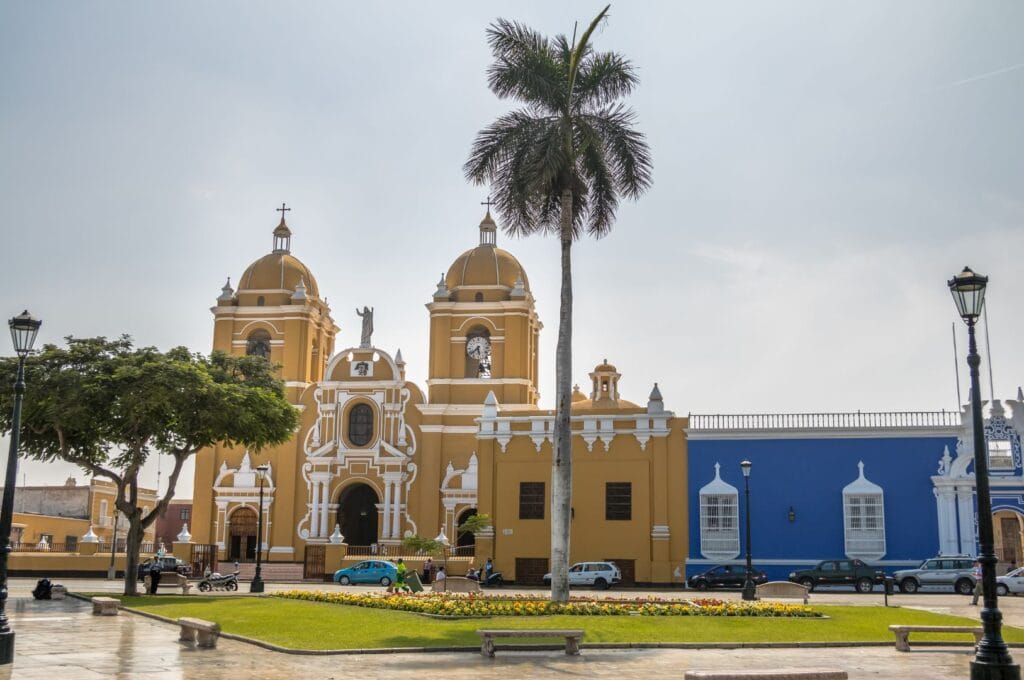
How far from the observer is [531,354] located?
51719mm

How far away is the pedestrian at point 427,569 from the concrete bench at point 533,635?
80.3 feet

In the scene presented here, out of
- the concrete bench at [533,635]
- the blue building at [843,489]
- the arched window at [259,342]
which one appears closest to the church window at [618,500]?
the blue building at [843,489]

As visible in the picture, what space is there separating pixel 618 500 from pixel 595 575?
3.60 metres

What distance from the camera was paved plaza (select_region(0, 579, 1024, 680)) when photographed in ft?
42.8

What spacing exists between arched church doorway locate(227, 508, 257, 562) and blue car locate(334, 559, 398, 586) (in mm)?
11483

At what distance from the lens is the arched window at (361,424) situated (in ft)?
161

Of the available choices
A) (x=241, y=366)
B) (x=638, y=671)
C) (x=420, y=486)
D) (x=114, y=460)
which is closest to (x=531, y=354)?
(x=420, y=486)

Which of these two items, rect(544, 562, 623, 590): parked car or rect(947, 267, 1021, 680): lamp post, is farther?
rect(544, 562, 623, 590): parked car

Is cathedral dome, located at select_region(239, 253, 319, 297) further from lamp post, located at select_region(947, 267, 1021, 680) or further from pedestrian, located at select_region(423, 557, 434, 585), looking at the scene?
lamp post, located at select_region(947, 267, 1021, 680)

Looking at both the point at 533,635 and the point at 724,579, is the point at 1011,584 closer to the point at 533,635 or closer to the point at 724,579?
the point at 724,579

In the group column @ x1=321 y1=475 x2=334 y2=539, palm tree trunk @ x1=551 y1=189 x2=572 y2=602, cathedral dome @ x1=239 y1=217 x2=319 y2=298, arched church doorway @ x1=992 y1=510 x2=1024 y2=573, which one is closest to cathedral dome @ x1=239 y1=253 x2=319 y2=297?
cathedral dome @ x1=239 y1=217 x2=319 y2=298

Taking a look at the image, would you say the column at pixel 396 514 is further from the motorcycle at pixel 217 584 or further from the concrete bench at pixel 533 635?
the concrete bench at pixel 533 635

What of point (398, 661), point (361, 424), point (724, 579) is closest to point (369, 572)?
point (724, 579)

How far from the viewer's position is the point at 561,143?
24.0 meters
